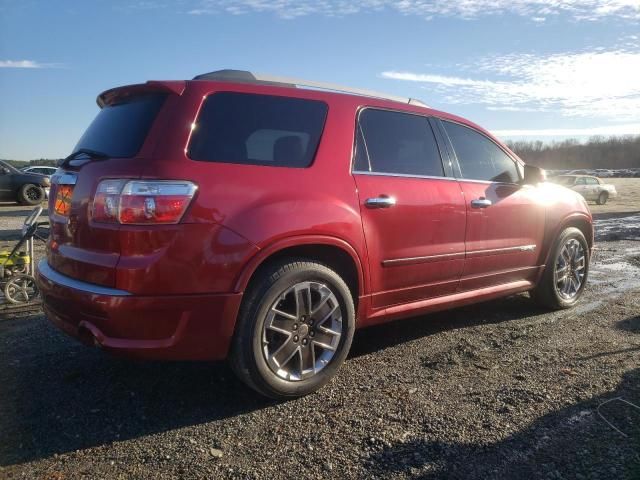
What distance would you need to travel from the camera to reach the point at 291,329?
3141mm

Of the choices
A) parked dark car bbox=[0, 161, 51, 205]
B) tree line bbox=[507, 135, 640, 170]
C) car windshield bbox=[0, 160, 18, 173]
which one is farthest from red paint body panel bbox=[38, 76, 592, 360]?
tree line bbox=[507, 135, 640, 170]

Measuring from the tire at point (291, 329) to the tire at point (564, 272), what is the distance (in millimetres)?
2595

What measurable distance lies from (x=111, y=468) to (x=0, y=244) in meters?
8.04

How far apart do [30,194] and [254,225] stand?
1832cm

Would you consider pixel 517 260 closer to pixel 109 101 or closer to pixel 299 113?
pixel 299 113

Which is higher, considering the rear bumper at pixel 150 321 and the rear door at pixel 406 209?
the rear door at pixel 406 209

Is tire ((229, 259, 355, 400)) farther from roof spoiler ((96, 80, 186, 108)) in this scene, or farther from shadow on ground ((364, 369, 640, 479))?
roof spoiler ((96, 80, 186, 108))

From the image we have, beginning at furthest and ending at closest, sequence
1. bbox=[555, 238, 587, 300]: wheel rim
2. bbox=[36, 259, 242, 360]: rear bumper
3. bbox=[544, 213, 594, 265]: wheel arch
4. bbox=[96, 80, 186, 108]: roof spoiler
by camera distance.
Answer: bbox=[555, 238, 587, 300]: wheel rim → bbox=[544, 213, 594, 265]: wheel arch → bbox=[96, 80, 186, 108]: roof spoiler → bbox=[36, 259, 242, 360]: rear bumper

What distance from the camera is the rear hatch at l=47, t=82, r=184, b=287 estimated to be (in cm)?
276

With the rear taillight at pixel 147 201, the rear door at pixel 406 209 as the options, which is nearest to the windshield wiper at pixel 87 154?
the rear taillight at pixel 147 201

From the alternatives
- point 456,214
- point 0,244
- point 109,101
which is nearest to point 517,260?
point 456,214

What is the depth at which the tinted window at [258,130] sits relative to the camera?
2.96 meters

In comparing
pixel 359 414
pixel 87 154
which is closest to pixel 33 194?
pixel 87 154

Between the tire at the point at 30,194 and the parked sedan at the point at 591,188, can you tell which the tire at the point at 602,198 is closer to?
the parked sedan at the point at 591,188
